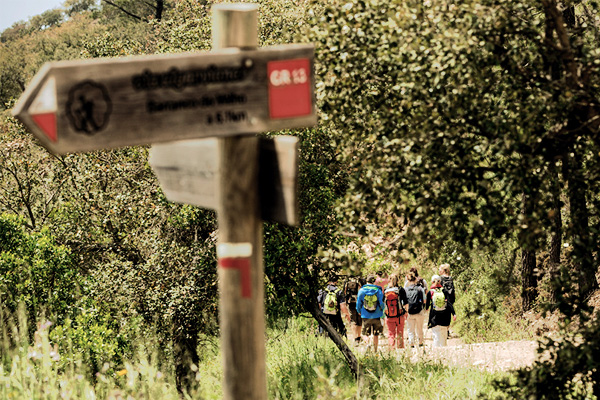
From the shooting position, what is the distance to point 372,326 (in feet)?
41.4

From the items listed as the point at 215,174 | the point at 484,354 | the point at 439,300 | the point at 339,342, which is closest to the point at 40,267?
the point at 339,342

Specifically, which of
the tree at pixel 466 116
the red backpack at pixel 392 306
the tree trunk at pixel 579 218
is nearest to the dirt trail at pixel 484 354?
the red backpack at pixel 392 306

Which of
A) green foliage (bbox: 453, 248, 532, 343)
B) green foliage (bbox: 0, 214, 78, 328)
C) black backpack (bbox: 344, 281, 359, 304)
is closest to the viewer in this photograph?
green foliage (bbox: 0, 214, 78, 328)

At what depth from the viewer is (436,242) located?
5.38m

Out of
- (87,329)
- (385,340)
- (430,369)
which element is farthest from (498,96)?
(385,340)

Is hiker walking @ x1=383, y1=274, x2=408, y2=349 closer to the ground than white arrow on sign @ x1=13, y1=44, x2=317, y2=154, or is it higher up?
closer to the ground

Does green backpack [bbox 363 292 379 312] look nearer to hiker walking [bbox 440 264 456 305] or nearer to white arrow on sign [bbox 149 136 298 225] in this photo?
hiker walking [bbox 440 264 456 305]

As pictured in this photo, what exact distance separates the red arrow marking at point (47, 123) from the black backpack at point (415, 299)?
35.1 ft

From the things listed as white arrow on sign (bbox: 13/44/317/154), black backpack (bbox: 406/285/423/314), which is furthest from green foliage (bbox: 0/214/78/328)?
white arrow on sign (bbox: 13/44/317/154)

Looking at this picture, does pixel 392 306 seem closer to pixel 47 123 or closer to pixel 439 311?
pixel 439 311

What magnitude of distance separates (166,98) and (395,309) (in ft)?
34.4

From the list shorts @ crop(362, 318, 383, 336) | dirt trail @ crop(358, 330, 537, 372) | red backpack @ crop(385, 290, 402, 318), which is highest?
red backpack @ crop(385, 290, 402, 318)

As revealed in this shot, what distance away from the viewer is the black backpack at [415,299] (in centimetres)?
1270

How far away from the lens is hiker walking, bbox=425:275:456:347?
12.3 meters
